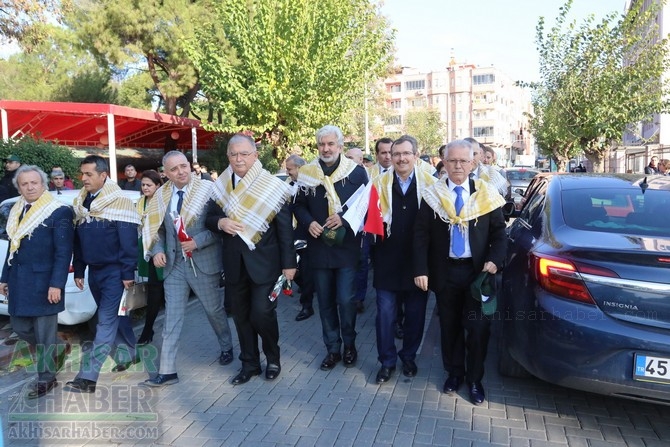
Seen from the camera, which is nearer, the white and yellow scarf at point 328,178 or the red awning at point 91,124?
the white and yellow scarf at point 328,178

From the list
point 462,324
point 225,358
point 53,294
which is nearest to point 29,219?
point 53,294

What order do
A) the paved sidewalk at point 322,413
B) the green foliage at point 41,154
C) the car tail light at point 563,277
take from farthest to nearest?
the green foliage at point 41,154, the paved sidewalk at point 322,413, the car tail light at point 563,277

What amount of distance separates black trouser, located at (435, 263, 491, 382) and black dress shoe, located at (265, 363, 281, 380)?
1358mm

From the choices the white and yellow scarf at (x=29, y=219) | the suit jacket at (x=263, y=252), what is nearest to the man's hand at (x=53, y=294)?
the white and yellow scarf at (x=29, y=219)

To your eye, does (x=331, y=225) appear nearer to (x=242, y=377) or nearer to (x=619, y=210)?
(x=242, y=377)

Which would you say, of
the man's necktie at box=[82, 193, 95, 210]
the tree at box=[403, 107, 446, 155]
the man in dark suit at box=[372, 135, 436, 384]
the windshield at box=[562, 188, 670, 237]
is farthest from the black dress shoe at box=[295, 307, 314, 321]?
the tree at box=[403, 107, 446, 155]

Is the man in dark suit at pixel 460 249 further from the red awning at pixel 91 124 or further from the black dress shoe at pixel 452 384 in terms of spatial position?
the red awning at pixel 91 124

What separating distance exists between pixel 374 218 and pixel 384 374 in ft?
4.05

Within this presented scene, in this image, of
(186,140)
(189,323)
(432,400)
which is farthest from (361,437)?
(186,140)

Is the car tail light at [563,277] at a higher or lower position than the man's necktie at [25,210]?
lower

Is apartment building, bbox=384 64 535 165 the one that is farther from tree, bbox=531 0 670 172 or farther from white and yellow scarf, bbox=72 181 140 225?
white and yellow scarf, bbox=72 181 140 225

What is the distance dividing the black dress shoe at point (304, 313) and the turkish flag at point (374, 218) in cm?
224

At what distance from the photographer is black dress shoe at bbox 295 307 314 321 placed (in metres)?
6.11

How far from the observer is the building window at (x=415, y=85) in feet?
294
